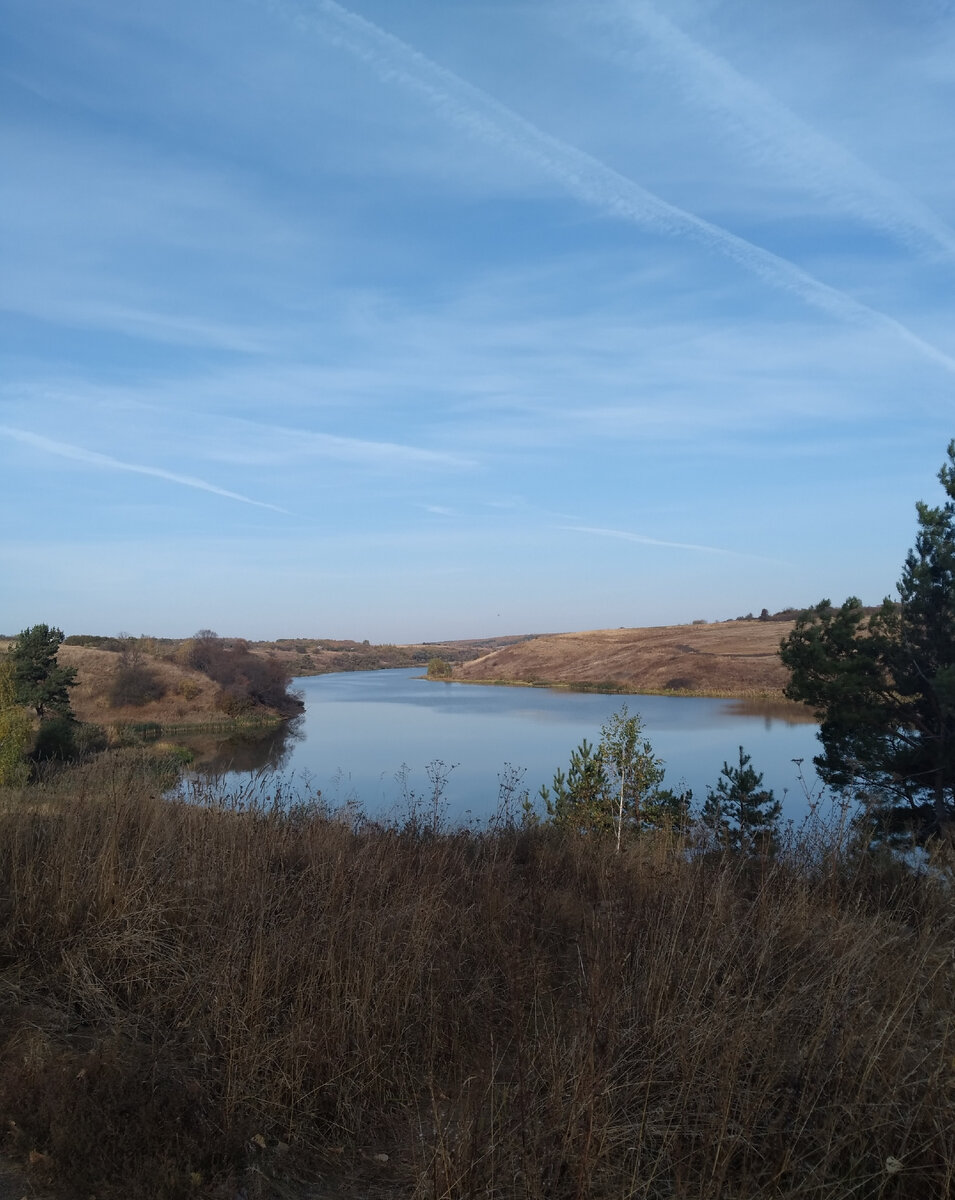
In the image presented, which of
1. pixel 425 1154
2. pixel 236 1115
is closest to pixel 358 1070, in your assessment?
pixel 236 1115

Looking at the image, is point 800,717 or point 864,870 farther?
point 800,717

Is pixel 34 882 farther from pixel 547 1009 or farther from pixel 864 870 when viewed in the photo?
pixel 864 870

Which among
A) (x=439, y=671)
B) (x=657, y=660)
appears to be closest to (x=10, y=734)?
(x=657, y=660)

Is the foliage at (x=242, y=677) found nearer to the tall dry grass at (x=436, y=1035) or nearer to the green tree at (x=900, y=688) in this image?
the green tree at (x=900, y=688)

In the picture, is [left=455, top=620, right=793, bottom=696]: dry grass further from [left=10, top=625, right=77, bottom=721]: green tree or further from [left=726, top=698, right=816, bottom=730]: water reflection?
[left=10, top=625, right=77, bottom=721]: green tree

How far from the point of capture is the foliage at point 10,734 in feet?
57.7

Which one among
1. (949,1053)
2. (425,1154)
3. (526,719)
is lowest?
(526,719)

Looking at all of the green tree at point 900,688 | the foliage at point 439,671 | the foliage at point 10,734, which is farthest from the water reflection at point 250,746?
the foliage at point 439,671

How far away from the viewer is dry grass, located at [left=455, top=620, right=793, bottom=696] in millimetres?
63312

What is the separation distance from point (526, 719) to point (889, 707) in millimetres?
31652

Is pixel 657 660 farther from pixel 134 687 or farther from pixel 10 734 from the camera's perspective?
pixel 10 734

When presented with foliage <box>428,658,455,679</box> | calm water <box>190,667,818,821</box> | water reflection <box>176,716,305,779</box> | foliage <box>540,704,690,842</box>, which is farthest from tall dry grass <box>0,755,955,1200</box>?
foliage <box>428,658,455,679</box>

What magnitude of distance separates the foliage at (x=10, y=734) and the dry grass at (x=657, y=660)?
46.6 m

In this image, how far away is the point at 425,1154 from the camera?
2490 millimetres
